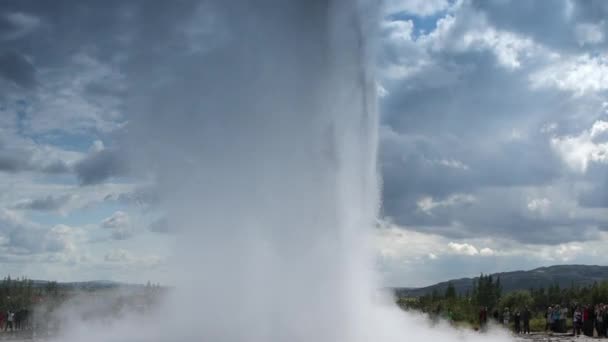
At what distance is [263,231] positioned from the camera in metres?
27.9

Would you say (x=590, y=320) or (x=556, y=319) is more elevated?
(x=590, y=320)

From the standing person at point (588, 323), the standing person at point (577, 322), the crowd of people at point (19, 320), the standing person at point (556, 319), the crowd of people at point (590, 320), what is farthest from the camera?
the crowd of people at point (19, 320)

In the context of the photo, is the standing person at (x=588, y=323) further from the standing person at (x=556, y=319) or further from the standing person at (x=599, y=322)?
the standing person at (x=556, y=319)

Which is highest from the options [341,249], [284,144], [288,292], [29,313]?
[284,144]

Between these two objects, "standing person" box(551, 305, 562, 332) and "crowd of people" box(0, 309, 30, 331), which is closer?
"standing person" box(551, 305, 562, 332)

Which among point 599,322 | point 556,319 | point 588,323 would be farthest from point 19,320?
point 599,322

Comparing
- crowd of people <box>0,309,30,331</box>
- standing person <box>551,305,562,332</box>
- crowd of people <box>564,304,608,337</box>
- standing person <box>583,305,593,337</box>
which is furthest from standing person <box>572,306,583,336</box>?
crowd of people <box>0,309,30,331</box>

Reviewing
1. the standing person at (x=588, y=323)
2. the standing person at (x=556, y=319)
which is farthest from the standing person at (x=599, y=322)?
the standing person at (x=556, y=319)

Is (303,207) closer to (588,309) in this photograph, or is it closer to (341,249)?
(341,249)

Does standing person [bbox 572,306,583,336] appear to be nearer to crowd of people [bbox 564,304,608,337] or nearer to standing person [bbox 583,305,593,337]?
crowd of people [bbox 564,304,608,337]

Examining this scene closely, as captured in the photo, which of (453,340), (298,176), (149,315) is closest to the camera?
(453,340)

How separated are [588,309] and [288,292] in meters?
13.4

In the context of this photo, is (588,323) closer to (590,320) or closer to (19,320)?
(590,320)

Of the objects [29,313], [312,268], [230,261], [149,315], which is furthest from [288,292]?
[29,313]
